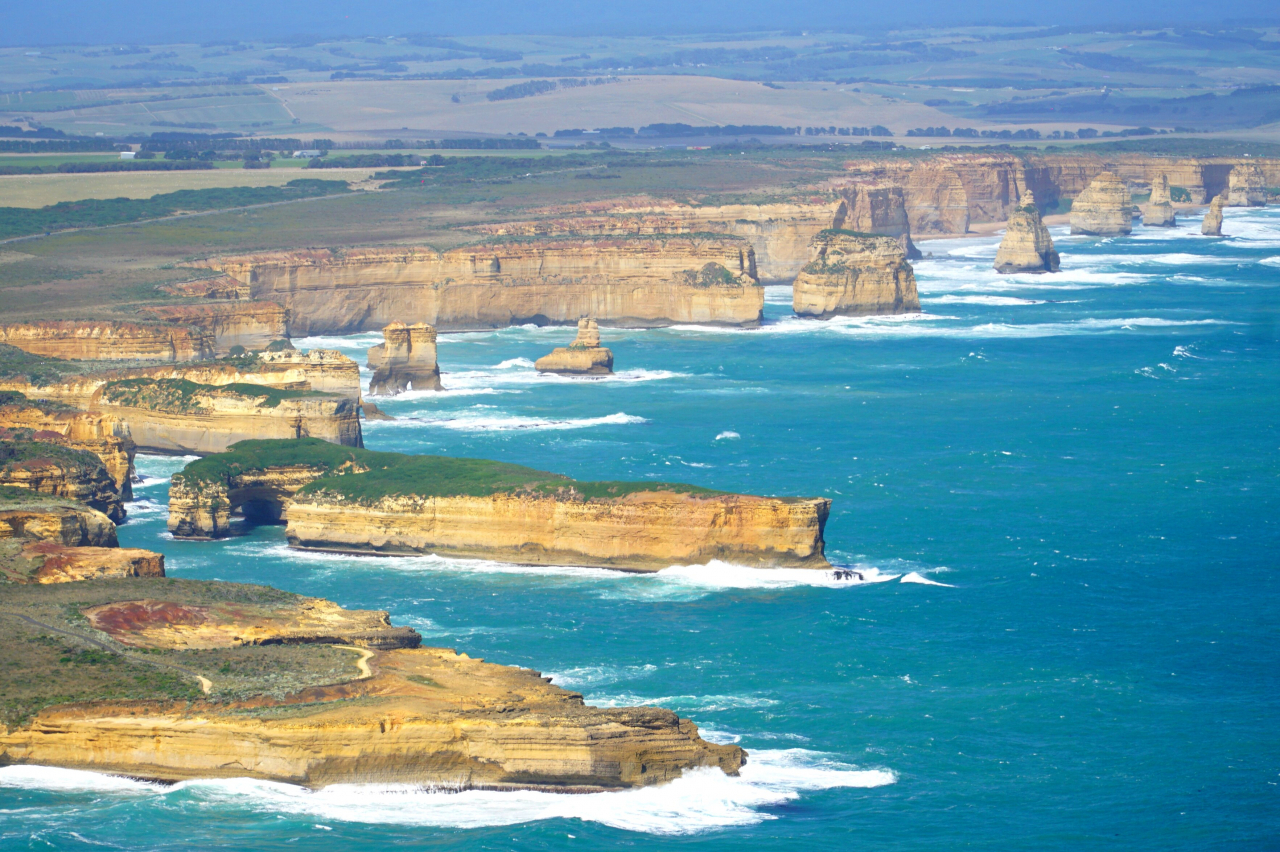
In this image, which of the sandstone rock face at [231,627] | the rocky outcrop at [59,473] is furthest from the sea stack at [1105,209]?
the sandstone rock face at [231,627]

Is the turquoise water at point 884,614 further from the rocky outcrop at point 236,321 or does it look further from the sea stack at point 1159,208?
the sea stack at point 1159,208

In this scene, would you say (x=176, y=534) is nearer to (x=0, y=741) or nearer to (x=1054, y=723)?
(x=0, y=741)

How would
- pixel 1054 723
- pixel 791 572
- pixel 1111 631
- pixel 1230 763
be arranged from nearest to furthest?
pixel 1230 763 < pixel 1054 723 < pixel 1111 631 < pixel 791 572

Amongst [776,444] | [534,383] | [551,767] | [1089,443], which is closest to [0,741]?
[551,767]

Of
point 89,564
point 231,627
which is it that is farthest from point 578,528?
point 231,627

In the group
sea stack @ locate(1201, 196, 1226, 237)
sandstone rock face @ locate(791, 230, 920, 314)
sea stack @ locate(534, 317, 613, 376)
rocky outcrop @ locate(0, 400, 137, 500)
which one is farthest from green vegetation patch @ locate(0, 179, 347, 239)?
sea stack @ locate(1201, 196, 1226, 237)

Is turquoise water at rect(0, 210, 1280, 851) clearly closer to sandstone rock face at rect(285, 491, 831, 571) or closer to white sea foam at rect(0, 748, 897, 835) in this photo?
white sea foam at rect(0, 748, 897, 835)
